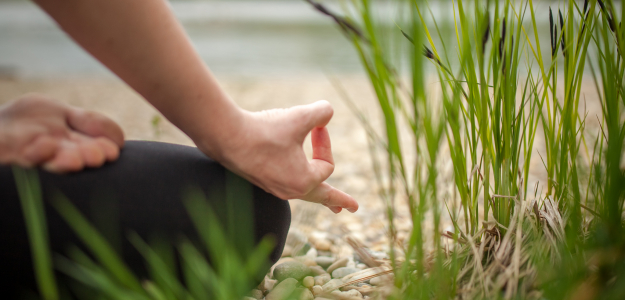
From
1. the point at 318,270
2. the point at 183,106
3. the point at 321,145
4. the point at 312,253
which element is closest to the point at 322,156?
the point at 321,145

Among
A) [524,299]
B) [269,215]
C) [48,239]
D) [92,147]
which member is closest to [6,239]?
Result: [48,239]

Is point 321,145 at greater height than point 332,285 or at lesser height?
greater

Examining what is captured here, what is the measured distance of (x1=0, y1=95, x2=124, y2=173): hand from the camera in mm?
738

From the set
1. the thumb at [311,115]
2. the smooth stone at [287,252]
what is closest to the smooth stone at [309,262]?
the smooth stone at [287,252]

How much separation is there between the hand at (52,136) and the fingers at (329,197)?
39 centimetres

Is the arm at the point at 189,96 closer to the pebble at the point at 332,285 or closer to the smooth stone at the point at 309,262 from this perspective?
the pebble at the point at 332,285

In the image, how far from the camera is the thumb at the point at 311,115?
0.82m

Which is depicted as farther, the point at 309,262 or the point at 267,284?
the point at 309,262

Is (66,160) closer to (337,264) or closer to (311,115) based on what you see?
(311,115)

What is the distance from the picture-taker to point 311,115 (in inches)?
32.6

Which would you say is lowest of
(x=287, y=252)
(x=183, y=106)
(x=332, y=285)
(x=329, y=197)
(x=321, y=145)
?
(x=287, y=252)

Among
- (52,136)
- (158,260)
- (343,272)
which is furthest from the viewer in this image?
(343,272)

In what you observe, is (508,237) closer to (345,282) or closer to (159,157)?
(345,282)

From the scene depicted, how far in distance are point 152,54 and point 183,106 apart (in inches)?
3.8
